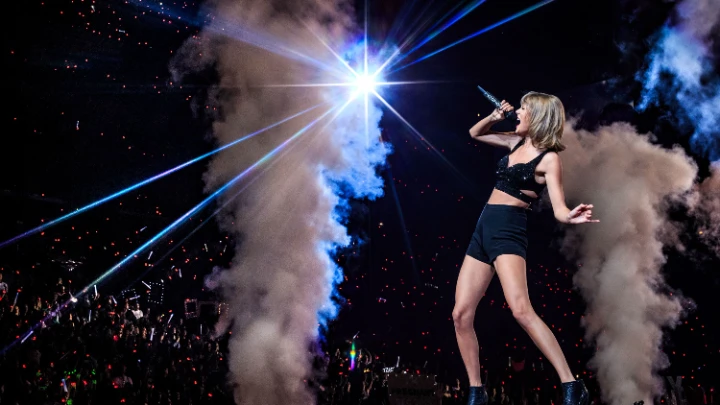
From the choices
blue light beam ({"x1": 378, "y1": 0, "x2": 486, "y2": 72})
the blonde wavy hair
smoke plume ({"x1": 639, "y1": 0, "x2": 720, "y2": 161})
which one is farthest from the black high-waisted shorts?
smoke plume ({"x1": 639, "y1": 0, "x2": 720, "y2": 161})

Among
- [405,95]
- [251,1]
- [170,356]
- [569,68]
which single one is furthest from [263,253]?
[569,68]

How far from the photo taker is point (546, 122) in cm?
398

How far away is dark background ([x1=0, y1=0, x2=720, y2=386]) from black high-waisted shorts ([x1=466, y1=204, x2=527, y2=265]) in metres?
6.75

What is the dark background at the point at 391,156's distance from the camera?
10797 millimetres

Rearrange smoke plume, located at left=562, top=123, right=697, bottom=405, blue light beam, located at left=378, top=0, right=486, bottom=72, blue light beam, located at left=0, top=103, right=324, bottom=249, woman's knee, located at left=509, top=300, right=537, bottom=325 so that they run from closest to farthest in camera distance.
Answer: woman's knee, located at left=509, top=300, right=537, bottom=325
blue light beam, located at left=0, top=103, right=324, bottom=249
blue light beam, located at left=378, top=0, right=486, bottom=72
smoke plume, located at left=562, top=123, right=697, bottom=405

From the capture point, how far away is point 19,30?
10.4 metres

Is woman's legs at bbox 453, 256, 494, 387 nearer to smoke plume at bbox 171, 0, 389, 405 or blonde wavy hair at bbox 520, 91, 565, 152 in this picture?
blonde wavy hair at bbox 520, 91, 565, 152

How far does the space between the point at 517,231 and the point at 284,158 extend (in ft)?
20.3

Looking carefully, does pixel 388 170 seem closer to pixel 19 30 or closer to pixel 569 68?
pixel 569 68

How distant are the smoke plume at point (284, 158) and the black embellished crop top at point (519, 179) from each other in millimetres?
5531

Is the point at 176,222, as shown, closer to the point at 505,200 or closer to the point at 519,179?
the point at 505,200

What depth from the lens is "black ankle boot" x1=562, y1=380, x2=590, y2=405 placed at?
3688 mm

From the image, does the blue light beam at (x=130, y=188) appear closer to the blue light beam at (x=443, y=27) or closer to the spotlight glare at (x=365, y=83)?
the spotlight glare at (x=365, y=83)

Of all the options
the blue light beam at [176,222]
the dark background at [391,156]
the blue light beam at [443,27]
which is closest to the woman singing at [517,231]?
the blue light beam at [176,222]
